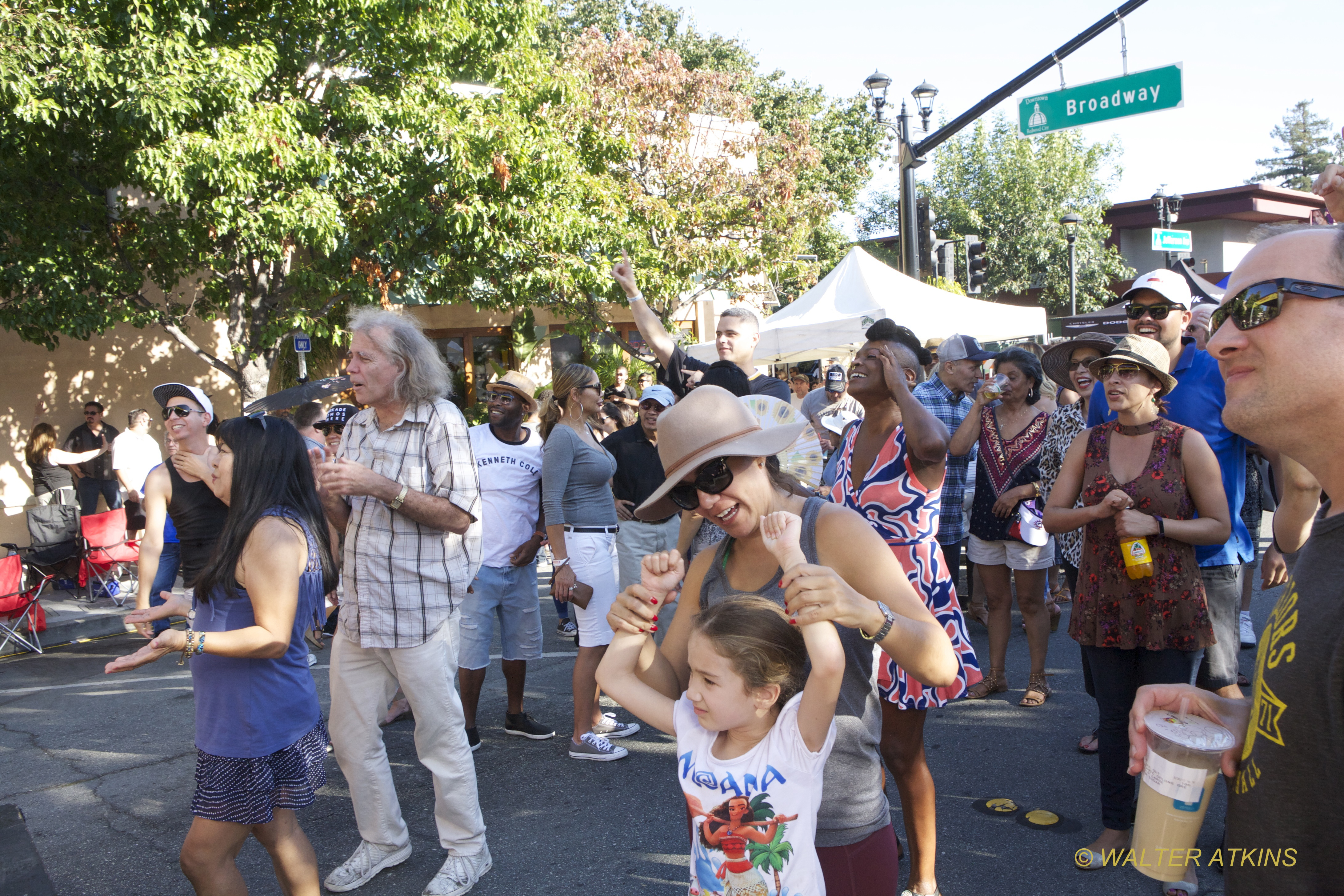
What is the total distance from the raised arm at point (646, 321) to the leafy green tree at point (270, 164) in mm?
5958

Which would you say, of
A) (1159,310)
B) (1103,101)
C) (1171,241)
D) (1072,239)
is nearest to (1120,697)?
(1159,310)

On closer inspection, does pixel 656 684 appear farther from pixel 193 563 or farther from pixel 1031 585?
pixel 1031 585

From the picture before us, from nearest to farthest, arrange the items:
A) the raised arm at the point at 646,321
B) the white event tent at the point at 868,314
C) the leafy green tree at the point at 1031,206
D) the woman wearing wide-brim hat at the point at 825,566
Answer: the woman wearing wide-brim hat at the point at 825,566, the raised arm at the point at 646,321, the white event tent at the point at 868,314, the leafy green tree at the point at 1031,206

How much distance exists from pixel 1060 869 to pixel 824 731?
2.21 meters

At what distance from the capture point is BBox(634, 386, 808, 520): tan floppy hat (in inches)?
84.8

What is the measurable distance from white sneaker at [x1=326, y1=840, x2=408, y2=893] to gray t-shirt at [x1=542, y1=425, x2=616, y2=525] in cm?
180

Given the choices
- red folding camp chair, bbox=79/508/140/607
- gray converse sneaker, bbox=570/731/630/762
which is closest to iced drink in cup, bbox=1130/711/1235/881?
gray converse sneaker, bbox=570/731/630/762

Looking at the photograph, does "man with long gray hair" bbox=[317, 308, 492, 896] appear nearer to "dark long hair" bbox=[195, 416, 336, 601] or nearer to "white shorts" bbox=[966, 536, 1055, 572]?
"dark long hair" bbox=[195, 416, 336, 601]

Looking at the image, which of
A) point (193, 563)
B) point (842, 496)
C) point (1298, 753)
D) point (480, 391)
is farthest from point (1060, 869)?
point (480, 391)

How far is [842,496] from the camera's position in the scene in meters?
3.75

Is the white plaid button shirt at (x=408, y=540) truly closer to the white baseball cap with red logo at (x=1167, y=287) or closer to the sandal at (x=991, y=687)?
the white baseball cap with red logo at (x=1167, y=287)

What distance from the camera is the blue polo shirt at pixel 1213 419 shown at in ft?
12.7

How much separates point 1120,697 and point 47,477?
505 inches

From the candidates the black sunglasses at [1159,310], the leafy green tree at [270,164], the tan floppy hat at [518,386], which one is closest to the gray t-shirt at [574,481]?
the tan floppy hat at [518,386]
